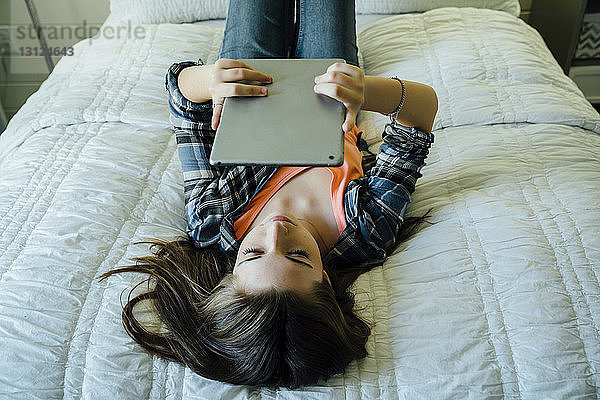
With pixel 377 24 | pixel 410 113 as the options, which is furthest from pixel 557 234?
pixel 377 24

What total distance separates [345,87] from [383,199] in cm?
25

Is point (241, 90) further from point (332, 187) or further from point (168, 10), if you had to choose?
point (168, 10)

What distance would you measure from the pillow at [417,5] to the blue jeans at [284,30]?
0.41 meters

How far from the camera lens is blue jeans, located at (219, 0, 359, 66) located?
1.32 meters

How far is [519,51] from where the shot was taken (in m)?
1.44

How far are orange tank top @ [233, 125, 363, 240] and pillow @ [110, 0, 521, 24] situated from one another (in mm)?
764

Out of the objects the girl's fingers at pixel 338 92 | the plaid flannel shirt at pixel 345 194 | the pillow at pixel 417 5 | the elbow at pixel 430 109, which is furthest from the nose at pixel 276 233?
the pillow at pixel 417 5

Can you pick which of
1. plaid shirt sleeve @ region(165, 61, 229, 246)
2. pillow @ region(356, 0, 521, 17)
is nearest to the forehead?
plaid shirt sleeve @ region(165, 61, 229, 246)

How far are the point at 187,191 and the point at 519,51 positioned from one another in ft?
3.05

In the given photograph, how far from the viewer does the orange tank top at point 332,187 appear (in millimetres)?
1015

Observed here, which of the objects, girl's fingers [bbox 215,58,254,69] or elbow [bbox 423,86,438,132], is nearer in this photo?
girl's fingers [bbox 215,58,254,69]

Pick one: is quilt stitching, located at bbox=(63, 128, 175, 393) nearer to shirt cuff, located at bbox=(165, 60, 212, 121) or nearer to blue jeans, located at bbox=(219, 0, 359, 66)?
shirt cuff, located at bbox=(165, 60, 212, 121)

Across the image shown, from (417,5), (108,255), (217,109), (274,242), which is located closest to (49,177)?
(108,255)

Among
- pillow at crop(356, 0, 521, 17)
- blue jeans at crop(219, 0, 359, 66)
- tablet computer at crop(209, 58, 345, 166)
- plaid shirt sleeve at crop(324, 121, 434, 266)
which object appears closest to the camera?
tablet computer at crop(209, 58, 345, 166)
